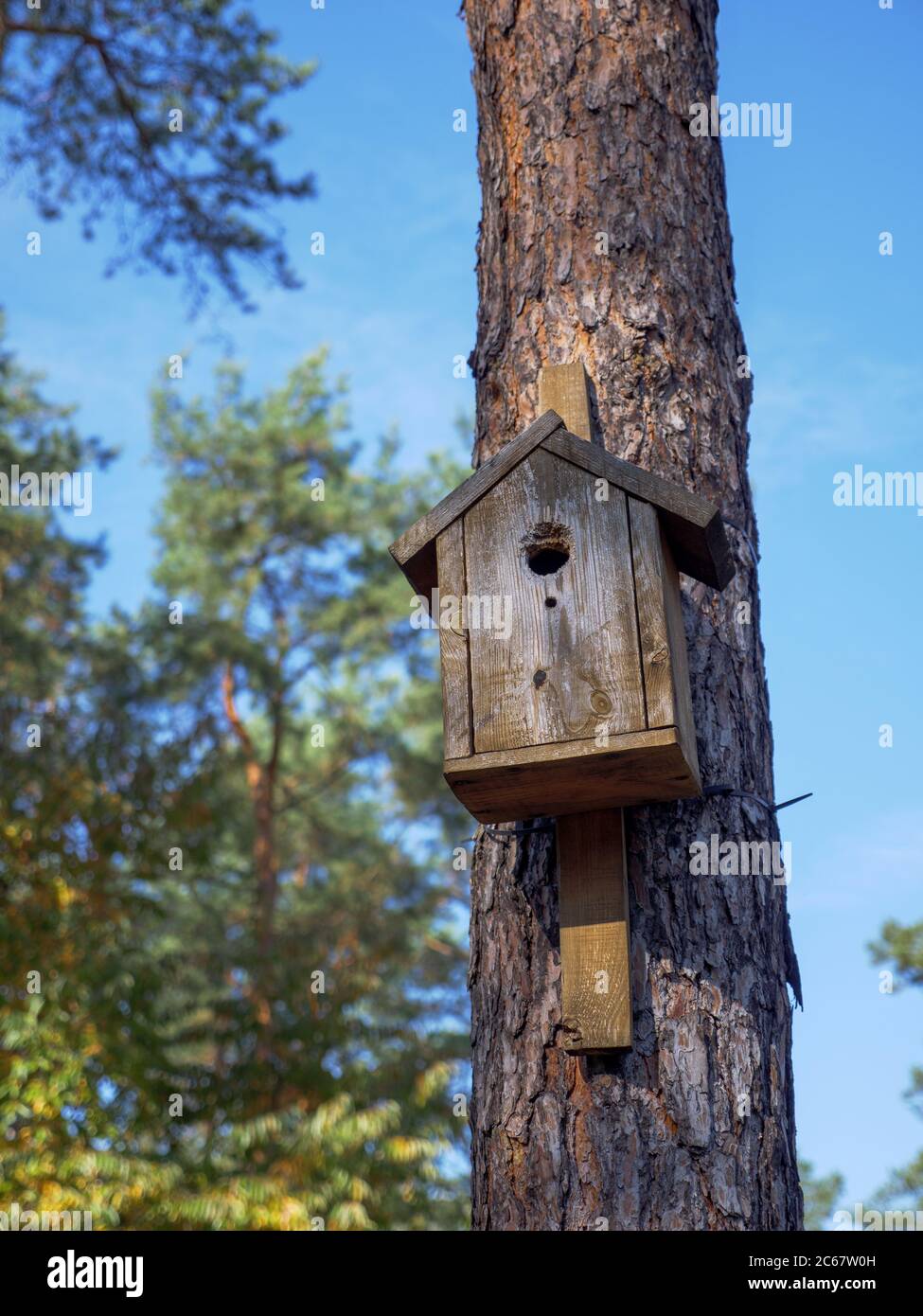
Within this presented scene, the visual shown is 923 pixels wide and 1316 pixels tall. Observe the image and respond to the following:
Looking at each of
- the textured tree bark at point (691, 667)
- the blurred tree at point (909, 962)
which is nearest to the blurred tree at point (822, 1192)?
the blurred tree at point (909, 962)

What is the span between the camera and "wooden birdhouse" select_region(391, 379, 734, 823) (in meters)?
2.18

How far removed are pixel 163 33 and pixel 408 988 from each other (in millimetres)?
10742

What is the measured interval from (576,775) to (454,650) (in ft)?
1.09

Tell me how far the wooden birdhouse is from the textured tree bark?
179 millimetres

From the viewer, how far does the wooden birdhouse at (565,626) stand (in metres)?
2.18

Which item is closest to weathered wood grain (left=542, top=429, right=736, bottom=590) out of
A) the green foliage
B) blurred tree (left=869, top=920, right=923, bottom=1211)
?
the green foliage

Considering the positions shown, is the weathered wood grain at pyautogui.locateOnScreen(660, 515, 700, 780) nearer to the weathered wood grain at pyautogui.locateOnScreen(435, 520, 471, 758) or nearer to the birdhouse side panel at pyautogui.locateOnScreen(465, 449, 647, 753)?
the birdhouse side panel at pyautogui.locateOnScreen(465, 449, 647, 753)

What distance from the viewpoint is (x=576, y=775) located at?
86.8 inches

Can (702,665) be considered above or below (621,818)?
above

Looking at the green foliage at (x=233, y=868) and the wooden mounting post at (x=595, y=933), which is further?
the green foliage at (x=233, y=868)

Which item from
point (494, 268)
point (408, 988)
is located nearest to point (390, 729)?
point (408, 988)

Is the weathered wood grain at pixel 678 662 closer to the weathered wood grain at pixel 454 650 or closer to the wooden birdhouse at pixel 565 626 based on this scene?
the wooden birdhouse at pixel 565 626
